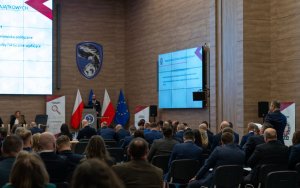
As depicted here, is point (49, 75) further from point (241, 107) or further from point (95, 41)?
point (241, 107)

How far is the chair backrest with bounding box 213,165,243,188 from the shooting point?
229 inches

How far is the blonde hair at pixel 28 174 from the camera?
109 inches

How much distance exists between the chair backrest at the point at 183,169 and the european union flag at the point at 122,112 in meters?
12.6

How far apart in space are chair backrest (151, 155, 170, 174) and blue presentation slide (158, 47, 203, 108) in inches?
285

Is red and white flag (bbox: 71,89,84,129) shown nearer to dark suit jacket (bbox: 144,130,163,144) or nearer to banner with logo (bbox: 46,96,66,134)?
banner with logo (bbox: 46,96,66,134)

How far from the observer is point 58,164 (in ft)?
16.8

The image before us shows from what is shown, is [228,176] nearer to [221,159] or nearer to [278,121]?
[221,159]

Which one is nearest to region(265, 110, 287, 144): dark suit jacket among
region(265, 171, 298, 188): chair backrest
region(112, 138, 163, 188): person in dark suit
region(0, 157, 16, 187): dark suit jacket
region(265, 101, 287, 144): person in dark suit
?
region(265, 101, 287, 144): person in dark suit

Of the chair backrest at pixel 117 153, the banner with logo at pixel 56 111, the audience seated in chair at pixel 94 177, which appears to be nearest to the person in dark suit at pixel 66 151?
the chair backrest at pixel 117 153

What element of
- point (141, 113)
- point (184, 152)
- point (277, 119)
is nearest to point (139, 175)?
point (184, 152)

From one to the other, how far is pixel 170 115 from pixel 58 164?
457 inches

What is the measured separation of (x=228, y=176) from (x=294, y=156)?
1.10 meters

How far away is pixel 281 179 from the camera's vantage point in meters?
5.17

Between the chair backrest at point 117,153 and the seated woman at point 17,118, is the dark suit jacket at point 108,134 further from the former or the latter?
the seated woman at point 17,118
